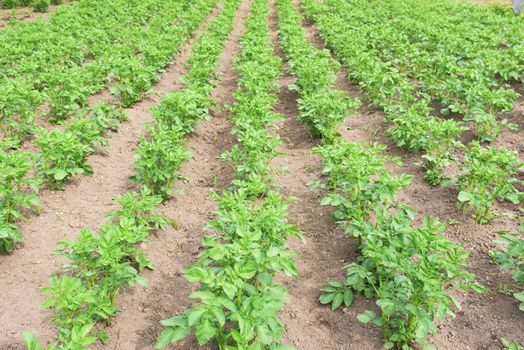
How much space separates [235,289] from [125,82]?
6.19 meters

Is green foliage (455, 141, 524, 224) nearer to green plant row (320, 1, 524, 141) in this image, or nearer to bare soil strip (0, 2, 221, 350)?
green plant row (320, 1, 524, 141)

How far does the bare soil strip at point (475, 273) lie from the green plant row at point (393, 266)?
142mm

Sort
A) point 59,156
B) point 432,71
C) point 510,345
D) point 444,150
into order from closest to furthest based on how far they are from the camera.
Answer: point 510,345 < point 59,156 < point 444,150 < point 432,71

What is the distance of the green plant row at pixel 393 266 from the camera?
3154mm

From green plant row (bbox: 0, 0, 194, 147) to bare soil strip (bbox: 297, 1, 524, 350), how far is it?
16.7 ft

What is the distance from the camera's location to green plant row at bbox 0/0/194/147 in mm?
6727

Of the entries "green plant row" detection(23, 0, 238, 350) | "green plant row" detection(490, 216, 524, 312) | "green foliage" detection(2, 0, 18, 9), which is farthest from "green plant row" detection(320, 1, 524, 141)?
"green foliage" detection(2, 0, 18, 9)

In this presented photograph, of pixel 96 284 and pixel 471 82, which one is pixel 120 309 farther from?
pixel 471 82

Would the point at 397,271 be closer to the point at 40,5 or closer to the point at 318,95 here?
the point at 318,95

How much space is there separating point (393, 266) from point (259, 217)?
1.14 meters

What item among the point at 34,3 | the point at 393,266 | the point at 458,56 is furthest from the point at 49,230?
the point at 34,3

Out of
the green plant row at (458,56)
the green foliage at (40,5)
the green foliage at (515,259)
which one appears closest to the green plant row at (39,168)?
the green foliage at (515,259)

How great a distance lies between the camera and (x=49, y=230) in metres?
4.61

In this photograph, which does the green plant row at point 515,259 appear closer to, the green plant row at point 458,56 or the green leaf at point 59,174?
the green plant row at point 458,56
